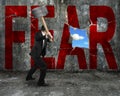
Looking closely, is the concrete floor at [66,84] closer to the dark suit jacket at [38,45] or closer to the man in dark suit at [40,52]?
the man in dark suit at [40,52]

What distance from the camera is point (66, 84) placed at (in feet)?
32.8

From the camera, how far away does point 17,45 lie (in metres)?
11.7

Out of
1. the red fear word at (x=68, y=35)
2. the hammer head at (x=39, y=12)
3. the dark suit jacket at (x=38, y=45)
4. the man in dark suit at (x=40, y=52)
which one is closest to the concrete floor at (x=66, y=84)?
the man in dark suit at (x=40, y=52)

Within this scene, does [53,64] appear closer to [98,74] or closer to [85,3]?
[98,74]

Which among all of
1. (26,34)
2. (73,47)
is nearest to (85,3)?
(73,47)

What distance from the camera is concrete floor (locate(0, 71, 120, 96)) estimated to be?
29.7 ft

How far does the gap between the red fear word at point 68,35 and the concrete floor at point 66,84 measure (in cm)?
41

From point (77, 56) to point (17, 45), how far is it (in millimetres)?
2110

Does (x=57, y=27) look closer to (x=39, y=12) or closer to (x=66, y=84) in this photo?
(x=39, y=12)

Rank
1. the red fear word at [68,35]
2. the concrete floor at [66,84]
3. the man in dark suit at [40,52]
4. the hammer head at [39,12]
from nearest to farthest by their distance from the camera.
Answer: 1. the concrete floor at [66,84]
2. the man in dark suit at [40,52]
3. the hammer head at [39,12]
4. the red fear word at [68,35]

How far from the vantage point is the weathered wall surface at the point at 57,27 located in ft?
37.9

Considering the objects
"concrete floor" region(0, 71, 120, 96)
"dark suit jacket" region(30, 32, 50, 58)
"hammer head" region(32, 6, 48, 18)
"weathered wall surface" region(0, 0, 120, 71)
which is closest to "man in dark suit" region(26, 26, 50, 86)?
"dark suit jacket" region(30, 32, 50, 58)

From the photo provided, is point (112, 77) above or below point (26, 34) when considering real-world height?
below

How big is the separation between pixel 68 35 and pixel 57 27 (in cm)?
47
